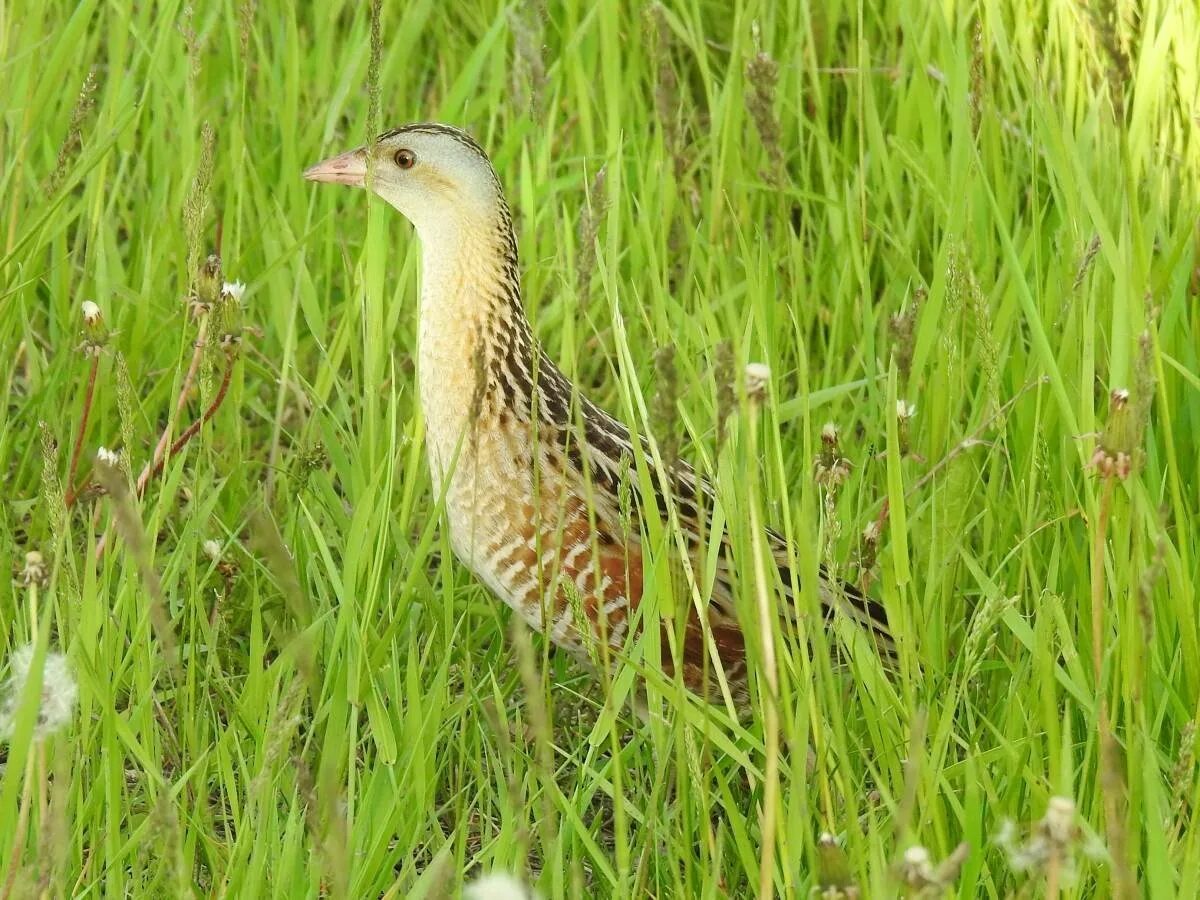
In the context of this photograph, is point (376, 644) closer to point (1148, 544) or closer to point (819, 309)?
point (1148, 544)

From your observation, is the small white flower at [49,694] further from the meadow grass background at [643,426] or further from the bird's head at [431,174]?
the bird's head at [431,174]

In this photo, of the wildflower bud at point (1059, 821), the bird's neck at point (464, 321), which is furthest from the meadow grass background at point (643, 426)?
the bird's neck at point (464, 321)

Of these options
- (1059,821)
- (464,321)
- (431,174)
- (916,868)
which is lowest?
(916,868)

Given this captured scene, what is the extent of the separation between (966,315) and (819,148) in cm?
94

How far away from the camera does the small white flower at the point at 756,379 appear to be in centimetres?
208

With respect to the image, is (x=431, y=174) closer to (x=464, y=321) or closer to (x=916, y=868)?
(x=464, y=321)

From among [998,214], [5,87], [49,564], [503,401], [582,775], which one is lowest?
[582,775]

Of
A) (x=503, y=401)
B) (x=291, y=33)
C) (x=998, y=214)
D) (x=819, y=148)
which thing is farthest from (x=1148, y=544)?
(x=291, y=33)

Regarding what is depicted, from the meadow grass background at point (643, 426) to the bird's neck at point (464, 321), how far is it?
0.12m

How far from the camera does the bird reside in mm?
3379

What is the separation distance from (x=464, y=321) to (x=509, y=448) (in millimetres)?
327

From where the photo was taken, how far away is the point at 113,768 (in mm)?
2633

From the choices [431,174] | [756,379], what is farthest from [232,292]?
[756,379]

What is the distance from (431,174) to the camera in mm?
3785
